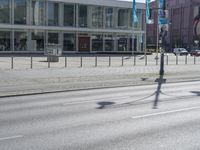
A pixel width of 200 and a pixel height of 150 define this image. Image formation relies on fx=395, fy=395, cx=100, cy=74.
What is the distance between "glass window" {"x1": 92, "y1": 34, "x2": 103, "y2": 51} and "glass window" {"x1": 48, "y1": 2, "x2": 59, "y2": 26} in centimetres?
750

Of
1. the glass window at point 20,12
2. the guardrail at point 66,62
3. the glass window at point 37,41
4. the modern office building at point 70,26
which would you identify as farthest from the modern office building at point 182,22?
the guardrail at point 66,62

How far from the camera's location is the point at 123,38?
2648 inches

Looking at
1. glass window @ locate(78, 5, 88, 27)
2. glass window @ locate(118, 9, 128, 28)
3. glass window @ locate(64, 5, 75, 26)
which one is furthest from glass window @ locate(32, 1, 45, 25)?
glass window @ locate(118, 9, 128, 28)

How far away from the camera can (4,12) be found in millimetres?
54625

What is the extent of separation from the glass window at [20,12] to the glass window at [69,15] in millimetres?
7081

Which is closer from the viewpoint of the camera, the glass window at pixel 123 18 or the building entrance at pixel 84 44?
the building entrance at pixel 84 44

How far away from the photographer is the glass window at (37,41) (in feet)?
189

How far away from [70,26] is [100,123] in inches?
2036

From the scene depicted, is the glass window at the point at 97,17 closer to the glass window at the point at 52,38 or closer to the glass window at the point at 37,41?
the glass window at the point at 52,38

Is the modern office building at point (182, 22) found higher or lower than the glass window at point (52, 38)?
higher

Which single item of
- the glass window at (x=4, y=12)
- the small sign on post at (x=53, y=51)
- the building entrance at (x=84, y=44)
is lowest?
the small sign on post at (x=53, y=51)

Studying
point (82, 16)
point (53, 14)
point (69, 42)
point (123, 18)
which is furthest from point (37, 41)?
point (123, 18)

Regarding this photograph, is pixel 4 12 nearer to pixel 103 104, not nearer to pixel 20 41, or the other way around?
pixel 20 41

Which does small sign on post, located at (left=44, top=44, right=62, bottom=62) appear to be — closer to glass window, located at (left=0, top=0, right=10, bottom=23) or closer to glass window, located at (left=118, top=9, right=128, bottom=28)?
glass window, located at (left=0, top=0, right=10, bottom=23)
